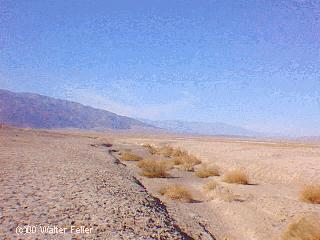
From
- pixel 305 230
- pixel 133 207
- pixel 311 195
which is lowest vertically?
pixel 133 207

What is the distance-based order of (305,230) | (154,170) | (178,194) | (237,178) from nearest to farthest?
(305,230)
(178,194)
(237,178)
(154,170)

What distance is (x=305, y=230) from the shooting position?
27.9 ft

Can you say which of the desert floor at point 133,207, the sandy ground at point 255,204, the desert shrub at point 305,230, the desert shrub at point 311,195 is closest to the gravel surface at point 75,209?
the desert floor at point 133,207

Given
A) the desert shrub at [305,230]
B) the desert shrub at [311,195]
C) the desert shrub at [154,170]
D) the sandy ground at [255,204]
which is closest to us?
the desert shrub at [305,230]

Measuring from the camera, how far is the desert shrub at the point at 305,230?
318 inches

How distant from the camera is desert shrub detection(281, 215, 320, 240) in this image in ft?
26.5

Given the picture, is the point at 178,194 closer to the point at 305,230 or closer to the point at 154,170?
the point at 305,230

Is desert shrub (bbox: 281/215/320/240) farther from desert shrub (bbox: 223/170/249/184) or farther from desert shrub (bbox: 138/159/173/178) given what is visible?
desert shrub (bbox: 138/159/173/178)

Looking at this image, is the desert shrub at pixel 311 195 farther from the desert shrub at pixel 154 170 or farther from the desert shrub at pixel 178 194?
the desert shrub at pixel 154 170

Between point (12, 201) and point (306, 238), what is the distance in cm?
656

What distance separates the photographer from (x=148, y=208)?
445 inches

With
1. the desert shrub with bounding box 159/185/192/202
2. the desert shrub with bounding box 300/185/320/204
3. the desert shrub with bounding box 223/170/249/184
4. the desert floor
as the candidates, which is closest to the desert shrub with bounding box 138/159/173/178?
the desert floor

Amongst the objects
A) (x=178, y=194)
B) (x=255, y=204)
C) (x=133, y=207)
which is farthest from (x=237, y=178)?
(x=133, y=207)

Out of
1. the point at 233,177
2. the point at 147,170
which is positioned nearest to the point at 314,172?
the point at 233,177
